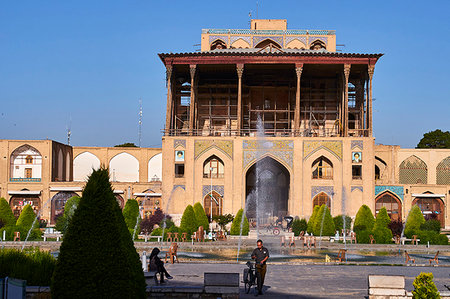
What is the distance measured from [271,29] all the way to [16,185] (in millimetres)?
20180

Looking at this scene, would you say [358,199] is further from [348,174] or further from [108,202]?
[108,202]

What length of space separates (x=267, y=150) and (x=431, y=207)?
12022mm

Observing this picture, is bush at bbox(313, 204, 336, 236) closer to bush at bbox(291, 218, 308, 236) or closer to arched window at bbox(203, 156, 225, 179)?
bush at bbox(291, 218, 308, 236)

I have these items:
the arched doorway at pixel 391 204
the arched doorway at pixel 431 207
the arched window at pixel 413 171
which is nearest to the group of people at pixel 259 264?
the arched doorway at pixel 391 204

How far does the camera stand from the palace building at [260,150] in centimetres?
3247

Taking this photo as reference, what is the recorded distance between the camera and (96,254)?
22.9 ft

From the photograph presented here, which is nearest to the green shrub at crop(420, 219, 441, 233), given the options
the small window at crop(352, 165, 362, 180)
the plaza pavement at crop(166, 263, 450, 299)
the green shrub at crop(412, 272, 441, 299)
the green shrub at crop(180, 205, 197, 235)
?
the small window at crop(352, 165, 362, 180)

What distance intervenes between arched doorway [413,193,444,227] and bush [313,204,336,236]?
Answer: 12250 mm

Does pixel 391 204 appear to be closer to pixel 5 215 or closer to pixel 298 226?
pixel 298 226

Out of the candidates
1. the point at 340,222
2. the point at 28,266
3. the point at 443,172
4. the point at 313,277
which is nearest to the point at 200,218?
the point at 340,222

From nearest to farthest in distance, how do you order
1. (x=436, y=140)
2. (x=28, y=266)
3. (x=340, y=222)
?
(x=28, y=266), (x=340, y=222), (x=436, y=140)

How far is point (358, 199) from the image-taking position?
32.4m

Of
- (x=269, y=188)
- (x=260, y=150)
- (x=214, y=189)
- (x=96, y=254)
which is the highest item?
(x=260, y=150)

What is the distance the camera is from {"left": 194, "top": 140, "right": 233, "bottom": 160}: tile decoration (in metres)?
32.5
